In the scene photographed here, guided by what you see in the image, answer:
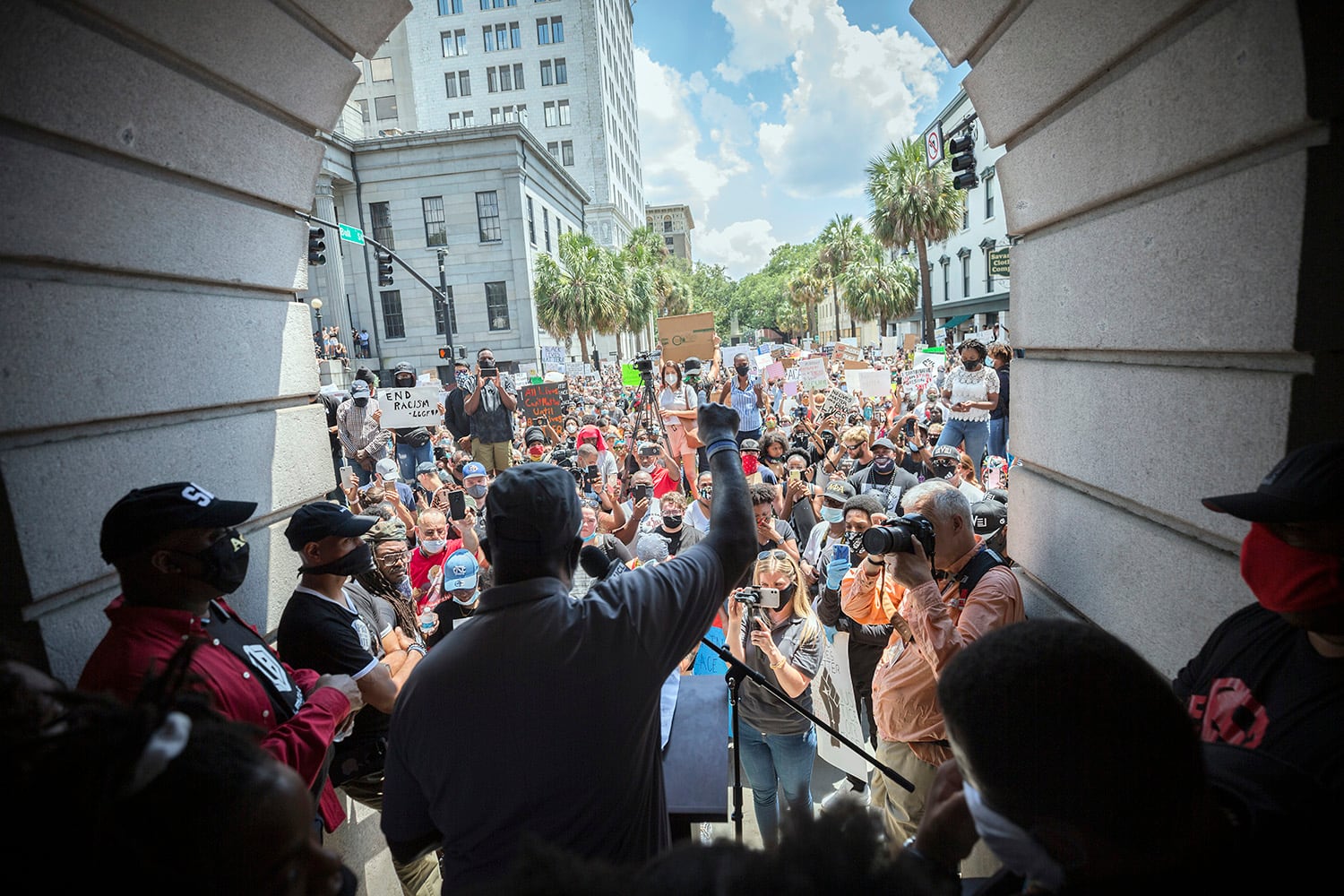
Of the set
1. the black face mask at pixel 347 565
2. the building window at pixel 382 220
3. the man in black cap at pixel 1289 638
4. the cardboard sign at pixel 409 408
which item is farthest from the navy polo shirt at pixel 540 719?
the building window at pixel 382 220

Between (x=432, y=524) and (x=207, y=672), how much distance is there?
3.48 meters

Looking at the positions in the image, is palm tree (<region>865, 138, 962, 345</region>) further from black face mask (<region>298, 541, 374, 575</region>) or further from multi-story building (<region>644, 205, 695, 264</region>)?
multi-story building (<region>644, 205, 695, 264</region>)

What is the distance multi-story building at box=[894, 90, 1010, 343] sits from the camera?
38.0 metres

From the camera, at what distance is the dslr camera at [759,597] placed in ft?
12.3

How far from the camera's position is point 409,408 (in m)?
8.82

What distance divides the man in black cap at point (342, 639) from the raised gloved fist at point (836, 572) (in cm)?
309

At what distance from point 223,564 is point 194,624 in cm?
20

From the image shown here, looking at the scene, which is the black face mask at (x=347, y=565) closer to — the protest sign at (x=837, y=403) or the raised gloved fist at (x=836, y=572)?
the raised gloved fist at (x=836, y=572)

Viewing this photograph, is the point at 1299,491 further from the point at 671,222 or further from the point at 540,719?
the point at 671,222

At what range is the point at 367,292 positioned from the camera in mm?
35500

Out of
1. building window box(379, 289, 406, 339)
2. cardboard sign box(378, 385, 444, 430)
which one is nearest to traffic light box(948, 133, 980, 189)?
cardboard sign box(378, 385, 444, 430)

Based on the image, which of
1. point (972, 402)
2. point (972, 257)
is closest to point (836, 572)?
point (972, 402)

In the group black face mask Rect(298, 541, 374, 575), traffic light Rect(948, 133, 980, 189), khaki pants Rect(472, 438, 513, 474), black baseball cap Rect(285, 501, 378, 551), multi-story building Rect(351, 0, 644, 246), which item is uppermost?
multi-story building Rect(351, 0, 644, 246)

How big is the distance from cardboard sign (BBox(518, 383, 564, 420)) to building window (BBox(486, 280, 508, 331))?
25593 millimetres
